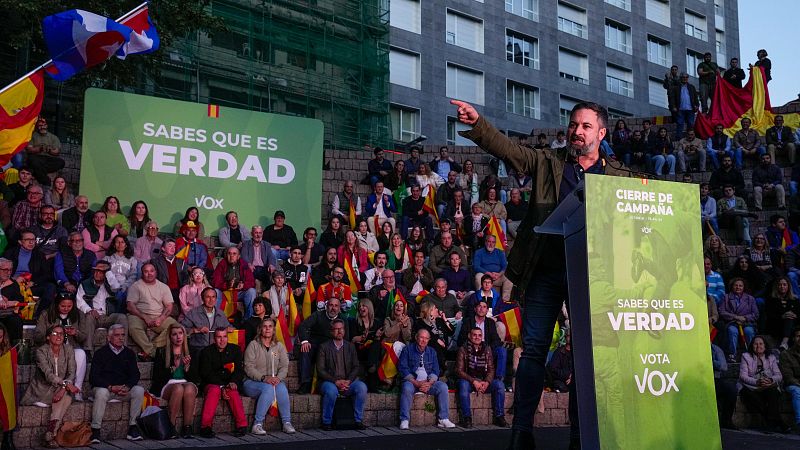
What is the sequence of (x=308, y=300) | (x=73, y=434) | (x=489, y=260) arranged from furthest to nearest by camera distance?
(x=489, y=260), (x=308, y=300), (x=73, y=434)

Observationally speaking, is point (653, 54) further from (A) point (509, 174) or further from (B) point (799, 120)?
(A) point (509, 174)

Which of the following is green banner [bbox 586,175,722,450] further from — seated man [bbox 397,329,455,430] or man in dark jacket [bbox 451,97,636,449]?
seated man [bbox 397,329,455,430]

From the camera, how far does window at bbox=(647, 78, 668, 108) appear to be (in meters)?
45.6

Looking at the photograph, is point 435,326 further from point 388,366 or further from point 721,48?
point 721,48

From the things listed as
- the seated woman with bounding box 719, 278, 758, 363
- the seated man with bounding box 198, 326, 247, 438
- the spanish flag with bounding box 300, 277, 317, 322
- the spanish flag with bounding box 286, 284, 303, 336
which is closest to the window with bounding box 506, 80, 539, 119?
the seated woman with bounding box 719, 278, 758, 363

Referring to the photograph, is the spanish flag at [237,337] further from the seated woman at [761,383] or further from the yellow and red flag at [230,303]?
the seated woman at [761,383]

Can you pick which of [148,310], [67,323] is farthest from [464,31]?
[67,323]

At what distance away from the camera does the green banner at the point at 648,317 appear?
3.99m

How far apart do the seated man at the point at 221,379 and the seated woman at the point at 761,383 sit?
661 centimetres

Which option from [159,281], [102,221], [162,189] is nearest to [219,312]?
[159,281]

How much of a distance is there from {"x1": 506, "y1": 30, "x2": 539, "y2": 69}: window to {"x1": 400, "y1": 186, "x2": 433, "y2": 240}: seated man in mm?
23725

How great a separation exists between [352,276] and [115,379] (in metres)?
4.85

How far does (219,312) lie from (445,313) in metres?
3.35

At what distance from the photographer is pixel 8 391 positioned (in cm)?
849
